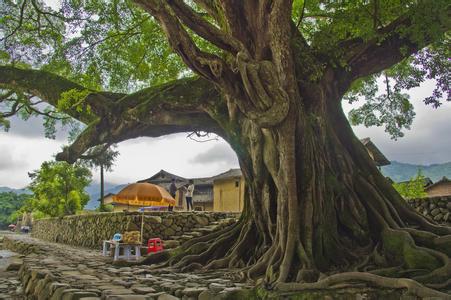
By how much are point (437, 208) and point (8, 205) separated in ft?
204

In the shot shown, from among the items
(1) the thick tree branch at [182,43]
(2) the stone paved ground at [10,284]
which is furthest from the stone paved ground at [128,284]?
(1) the thick tree branch at [182,43]

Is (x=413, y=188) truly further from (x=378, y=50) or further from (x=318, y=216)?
(x=318, y=216)

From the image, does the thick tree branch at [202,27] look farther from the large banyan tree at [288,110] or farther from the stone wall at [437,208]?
the stone wall at [437,208]

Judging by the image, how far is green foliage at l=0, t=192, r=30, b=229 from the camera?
5650 centimetres

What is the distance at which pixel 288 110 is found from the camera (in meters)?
6.23

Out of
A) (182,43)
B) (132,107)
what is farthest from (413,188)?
(182,43)

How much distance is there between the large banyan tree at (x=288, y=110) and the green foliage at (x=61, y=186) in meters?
18.4

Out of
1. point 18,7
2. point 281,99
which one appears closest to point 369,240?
point 281,99

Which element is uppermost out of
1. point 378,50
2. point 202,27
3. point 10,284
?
point 378,50

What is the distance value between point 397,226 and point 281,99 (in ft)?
10.8

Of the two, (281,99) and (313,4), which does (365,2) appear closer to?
(313,4)

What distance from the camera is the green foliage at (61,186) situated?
1131 inches

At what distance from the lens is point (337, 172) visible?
781 centimetres

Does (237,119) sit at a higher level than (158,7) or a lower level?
lower
